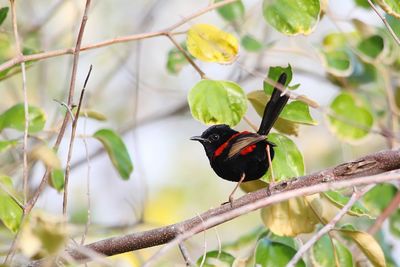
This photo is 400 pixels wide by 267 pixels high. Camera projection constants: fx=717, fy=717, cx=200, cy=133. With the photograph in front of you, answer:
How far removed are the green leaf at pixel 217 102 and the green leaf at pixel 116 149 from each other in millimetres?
520

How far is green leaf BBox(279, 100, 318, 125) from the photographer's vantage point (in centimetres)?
265

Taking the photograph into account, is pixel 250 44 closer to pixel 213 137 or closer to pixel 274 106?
pixel 213 137

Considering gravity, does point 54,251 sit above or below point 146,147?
below

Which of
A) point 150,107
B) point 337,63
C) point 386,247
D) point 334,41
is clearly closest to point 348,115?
point 337,63

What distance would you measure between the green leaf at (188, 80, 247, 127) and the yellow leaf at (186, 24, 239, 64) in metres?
0.09

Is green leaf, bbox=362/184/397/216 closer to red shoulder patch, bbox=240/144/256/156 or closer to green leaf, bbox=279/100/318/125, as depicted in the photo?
red shoulder patch, bbox=240/144/256/156

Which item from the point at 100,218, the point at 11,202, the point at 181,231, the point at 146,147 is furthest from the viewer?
the point at 146,147

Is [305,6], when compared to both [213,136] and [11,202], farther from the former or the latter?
[11,202]

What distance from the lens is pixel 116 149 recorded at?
2.95 meters

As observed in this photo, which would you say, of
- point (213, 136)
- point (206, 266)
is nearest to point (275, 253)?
point (206, 266)

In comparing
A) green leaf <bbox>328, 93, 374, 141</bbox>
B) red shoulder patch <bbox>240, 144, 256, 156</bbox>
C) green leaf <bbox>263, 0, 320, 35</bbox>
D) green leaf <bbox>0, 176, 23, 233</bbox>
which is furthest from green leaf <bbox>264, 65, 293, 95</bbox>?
green leaf <bbox>0, 176, 23, 233</bbox>

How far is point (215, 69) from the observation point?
4.98 metres

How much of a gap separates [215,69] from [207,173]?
1872mm

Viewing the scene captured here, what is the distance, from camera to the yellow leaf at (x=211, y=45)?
2.56 m
